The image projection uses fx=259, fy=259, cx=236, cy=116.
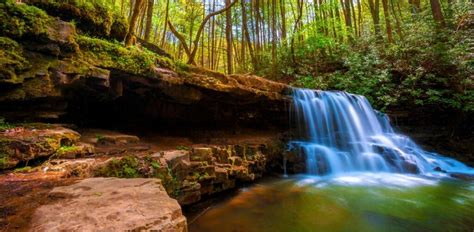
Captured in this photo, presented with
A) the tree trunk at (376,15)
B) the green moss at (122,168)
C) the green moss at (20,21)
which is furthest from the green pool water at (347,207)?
the tree trunk at (376,15)

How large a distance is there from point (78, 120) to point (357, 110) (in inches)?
379

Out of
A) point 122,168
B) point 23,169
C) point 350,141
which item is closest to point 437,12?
point 350,141

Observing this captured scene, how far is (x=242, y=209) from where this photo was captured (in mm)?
5012

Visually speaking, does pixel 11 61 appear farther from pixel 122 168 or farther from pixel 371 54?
pixel 371 54

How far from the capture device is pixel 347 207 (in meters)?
5.18

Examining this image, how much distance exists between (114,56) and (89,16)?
3.59ft

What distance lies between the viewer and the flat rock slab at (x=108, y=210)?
174 centimetres

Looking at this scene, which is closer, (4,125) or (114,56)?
(4,125)

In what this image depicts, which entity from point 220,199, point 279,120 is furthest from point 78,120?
point 279,120

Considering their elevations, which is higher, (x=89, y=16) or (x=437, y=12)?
(x=437, y=12)

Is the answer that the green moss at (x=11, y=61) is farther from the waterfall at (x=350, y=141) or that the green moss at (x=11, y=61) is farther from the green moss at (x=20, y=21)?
the waterfall at (x=350, y=141)

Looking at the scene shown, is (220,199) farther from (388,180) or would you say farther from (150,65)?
(388,180)

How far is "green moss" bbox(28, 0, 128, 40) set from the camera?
16.1 ft

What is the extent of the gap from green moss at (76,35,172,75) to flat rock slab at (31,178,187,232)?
3112 mm
